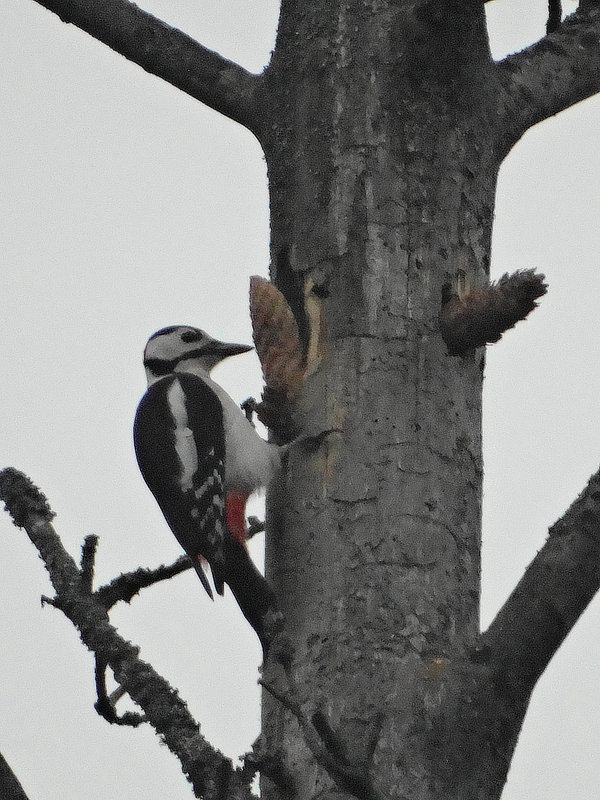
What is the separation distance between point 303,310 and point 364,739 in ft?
3.55

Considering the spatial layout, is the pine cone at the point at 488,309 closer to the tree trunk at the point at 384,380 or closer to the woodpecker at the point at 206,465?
the tree trunk at the point at 384,380

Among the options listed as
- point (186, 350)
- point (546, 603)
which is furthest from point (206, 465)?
point (546, 603)

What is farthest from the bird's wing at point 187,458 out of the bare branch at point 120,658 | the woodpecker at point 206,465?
the bare branch at point 120,658

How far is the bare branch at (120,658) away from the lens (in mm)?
1819

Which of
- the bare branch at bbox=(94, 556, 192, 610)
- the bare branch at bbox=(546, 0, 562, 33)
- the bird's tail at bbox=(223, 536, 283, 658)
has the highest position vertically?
the bare branch at bbox=(546, 0, 562, 33)

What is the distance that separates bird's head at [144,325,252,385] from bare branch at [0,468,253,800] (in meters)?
2.06

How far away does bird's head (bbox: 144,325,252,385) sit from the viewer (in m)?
4.41

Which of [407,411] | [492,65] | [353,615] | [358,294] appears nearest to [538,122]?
[492,65]

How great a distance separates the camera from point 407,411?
98.2 inches

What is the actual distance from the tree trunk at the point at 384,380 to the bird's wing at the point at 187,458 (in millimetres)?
783

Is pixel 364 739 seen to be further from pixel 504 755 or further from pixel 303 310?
pixel 303 310

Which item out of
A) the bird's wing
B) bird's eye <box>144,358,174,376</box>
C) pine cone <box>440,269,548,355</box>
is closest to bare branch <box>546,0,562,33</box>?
pine cone <box>440,269,548,355</box>

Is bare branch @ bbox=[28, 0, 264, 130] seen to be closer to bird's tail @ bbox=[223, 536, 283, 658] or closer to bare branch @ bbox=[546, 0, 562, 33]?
bare branch @ bbox=[546, 0, 562, 33]

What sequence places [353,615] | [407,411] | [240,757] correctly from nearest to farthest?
[240,757], [353,615], [407,411]
